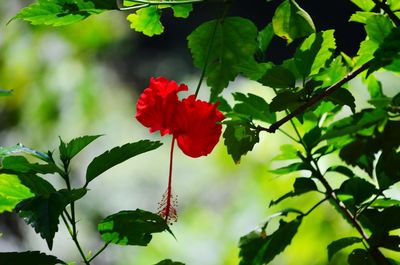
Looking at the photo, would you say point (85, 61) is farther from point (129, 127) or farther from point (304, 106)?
point (304, 106)

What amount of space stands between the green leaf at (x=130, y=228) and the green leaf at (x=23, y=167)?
0.24 feet

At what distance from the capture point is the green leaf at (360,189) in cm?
60

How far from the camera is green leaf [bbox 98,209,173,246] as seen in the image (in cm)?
52

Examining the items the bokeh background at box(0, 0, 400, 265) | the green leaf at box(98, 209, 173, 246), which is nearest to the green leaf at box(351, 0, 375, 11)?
the green leaf at box(98, 209, 173, 246)

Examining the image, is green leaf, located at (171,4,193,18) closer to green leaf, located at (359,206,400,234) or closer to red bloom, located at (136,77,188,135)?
red bloom, located at (136,77,188,135)

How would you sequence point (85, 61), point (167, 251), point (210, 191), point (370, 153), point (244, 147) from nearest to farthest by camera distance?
point (370, 153), point (244, 147), point (167, 251), point (210, 191), point (85, 61)

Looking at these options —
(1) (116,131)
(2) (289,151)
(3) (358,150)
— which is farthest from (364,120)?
(1) (116,131)

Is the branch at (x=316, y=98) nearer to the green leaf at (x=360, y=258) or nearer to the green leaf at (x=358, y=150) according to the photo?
the green leaf at (x=358, y=150)

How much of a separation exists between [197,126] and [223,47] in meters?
0.09

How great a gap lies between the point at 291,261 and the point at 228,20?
965 millimetres

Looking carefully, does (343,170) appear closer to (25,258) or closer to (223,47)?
(223,47)

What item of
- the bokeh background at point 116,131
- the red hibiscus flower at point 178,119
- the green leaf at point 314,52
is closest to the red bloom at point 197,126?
the red hibiscus flower at point 178,119

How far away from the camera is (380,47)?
0.46 meters

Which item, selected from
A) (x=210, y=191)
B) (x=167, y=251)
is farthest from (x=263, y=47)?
(x=210, y=191)
